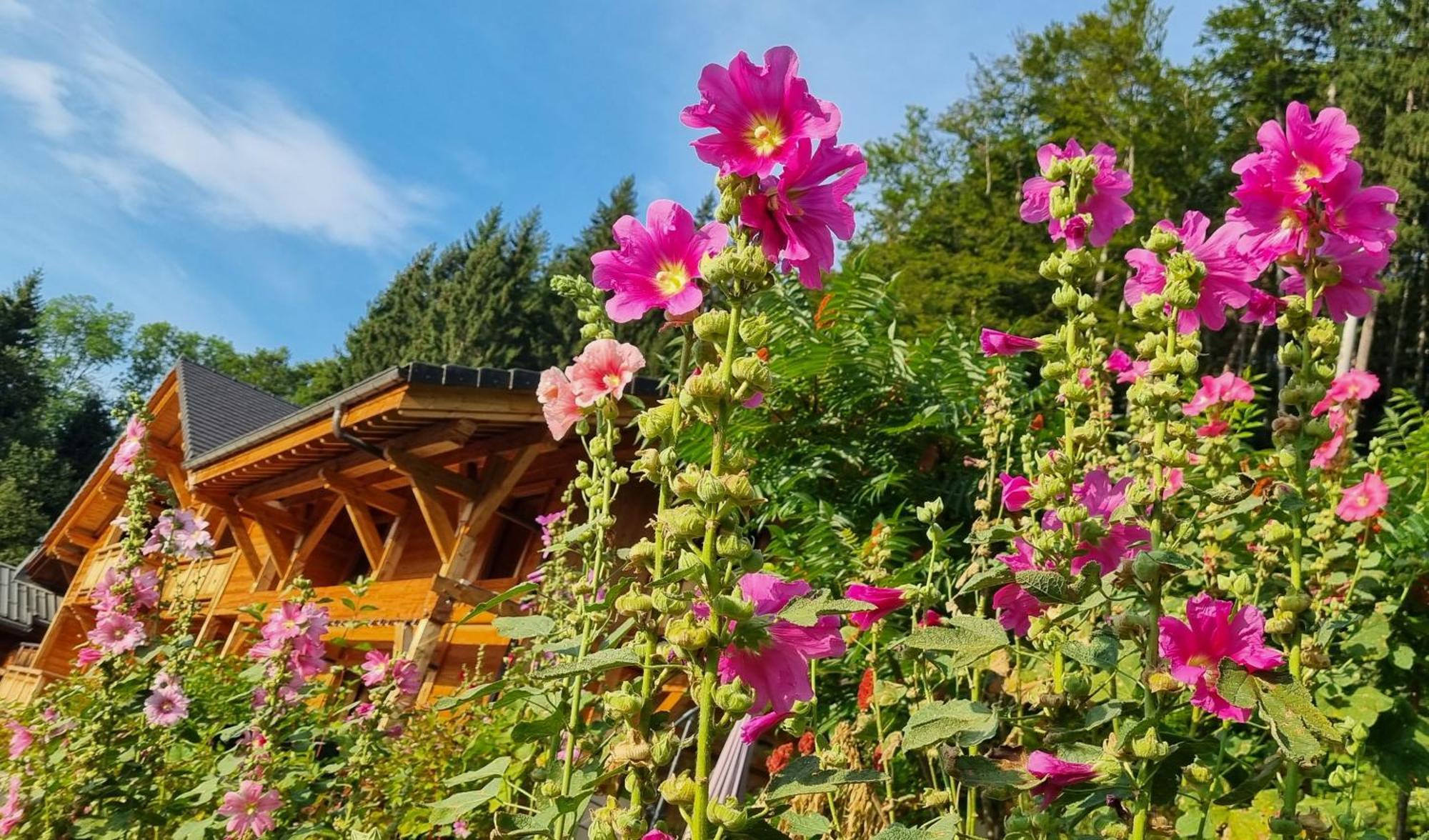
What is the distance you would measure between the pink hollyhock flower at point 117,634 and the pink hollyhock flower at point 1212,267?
8.04 feet

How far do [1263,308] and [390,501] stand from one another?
798 centimetres

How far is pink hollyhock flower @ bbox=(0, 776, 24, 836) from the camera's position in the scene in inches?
93.1

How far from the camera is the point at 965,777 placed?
38.2 inches

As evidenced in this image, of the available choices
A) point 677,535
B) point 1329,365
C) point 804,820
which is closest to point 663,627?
point 677,535

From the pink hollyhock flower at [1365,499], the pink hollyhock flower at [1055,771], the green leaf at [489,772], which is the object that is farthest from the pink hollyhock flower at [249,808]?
the pink hollyhock flower at [1365,499]

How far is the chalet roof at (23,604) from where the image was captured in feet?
65.8

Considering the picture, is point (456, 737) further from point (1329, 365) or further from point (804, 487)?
point (1329, 365)

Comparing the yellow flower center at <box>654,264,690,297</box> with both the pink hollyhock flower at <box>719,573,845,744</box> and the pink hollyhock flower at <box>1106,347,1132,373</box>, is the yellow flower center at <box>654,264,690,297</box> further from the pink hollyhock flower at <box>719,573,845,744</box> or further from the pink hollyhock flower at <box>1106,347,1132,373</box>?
the pink hollyhock flower at <box>1106,347,1132,373</box>

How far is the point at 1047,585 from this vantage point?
3.10 feet

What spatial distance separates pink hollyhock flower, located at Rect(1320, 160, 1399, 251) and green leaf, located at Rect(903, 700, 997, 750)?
0.75m

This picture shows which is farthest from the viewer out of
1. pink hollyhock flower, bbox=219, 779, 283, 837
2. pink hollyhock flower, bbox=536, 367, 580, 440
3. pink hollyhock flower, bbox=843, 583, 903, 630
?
pink hollyhock flower, bbox=219, 779, 283, 837

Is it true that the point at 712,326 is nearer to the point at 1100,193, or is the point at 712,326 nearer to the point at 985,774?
the point at 985,774

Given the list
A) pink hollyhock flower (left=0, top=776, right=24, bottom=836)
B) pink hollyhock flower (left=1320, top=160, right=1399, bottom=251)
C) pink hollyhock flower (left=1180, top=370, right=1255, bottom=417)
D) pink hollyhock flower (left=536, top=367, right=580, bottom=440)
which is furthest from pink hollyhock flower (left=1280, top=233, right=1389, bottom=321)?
pink hollyhock flower (left=0, top=776, right=24, bottom=836)

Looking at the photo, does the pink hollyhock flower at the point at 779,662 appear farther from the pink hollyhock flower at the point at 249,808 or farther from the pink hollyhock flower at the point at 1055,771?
the pink hollyhock flower at the point at 249,808
